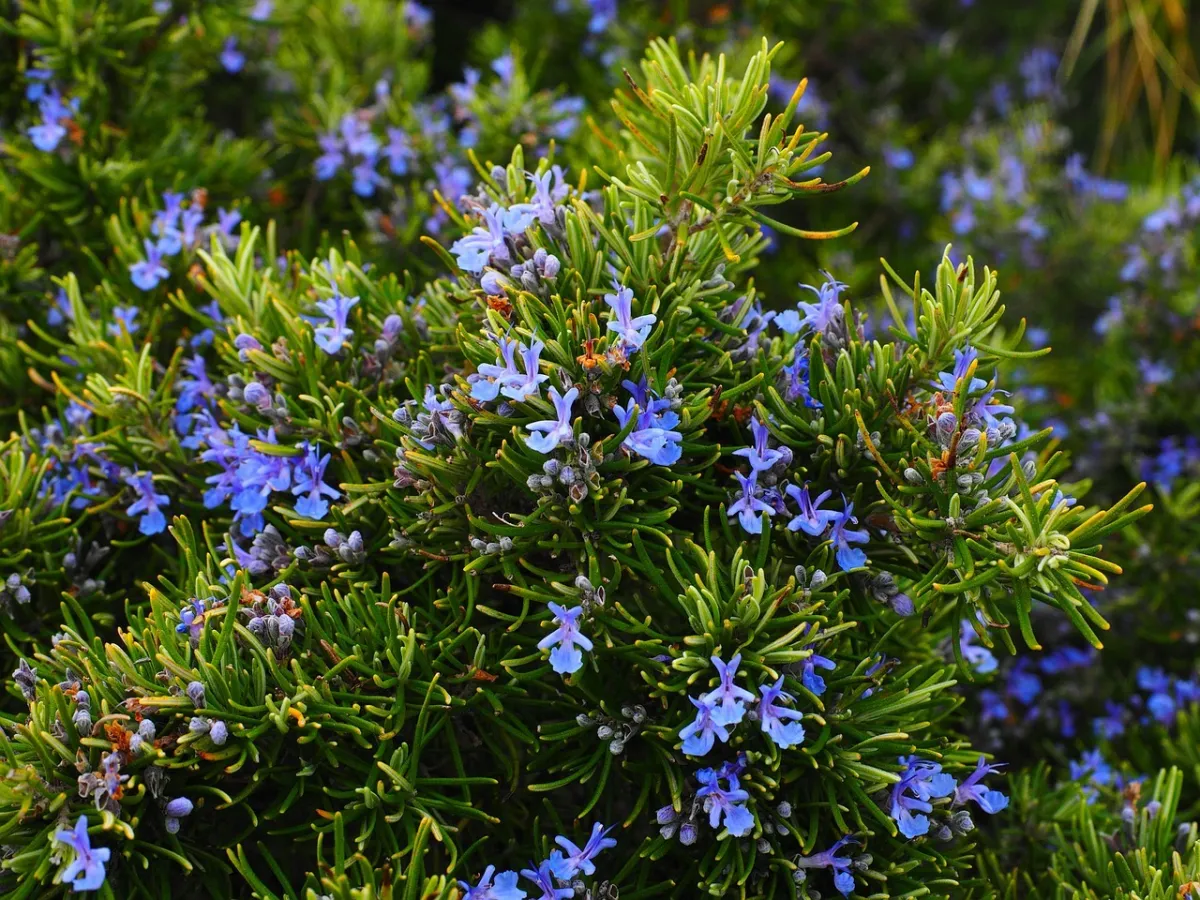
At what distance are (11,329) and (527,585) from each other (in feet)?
4.31

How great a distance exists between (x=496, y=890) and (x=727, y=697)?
427mm

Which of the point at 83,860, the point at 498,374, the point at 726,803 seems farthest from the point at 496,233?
the point at 83,860

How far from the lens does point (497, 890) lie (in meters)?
1.37

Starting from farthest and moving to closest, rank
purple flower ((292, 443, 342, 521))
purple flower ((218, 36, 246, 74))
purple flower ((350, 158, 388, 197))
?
purple flower ((218, 36, 246, 74)) → purple flower ((350, 158, 388, 197)) → purple flower ((292, 443, 342, 521))

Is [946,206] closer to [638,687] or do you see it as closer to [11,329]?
[638,687]

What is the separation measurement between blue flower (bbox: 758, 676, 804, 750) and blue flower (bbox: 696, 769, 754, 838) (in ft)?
0.32

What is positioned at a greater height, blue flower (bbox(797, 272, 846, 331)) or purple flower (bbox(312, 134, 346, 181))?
purple flower (bbox(312, 134, 346, 181))

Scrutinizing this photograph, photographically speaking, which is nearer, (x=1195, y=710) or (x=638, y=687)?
(x=638, y=687)

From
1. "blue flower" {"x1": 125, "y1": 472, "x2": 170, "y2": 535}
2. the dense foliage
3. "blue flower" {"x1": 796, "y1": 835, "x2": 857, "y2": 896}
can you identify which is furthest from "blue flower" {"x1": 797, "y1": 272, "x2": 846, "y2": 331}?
"blue flower" {"x1": 125, "y1": 472, "x2": 170, "y2": 535}

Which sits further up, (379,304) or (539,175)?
(539,175)

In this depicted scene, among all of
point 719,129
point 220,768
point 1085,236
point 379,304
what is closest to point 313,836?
point 220,768

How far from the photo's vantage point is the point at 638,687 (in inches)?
59.2

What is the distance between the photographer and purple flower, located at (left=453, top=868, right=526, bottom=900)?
4.46ft

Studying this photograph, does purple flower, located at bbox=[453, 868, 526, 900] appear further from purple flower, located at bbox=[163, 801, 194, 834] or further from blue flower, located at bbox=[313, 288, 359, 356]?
blue flower, located at bbox=[313, 288, 359, 356]
